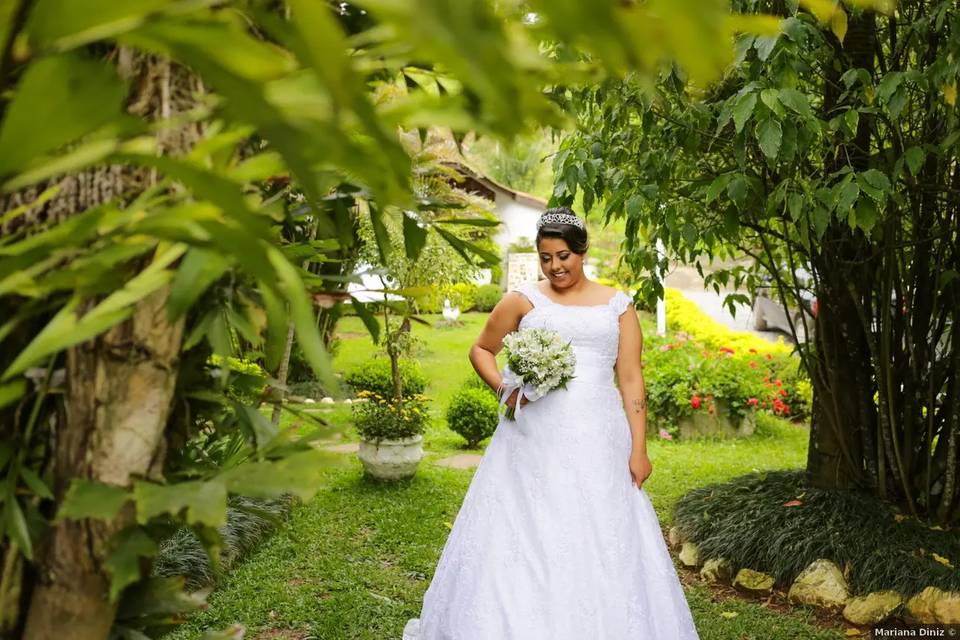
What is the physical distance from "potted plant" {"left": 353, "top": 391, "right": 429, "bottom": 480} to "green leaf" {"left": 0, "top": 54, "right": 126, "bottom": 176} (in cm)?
642

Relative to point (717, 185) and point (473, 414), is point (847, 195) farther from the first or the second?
point (473, 414)

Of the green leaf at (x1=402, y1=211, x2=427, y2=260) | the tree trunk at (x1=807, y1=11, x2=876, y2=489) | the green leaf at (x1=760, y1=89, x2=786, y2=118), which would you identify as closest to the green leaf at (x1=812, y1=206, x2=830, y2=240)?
the green leaf at (x1=760, y1=89, x2=786, y2=118)

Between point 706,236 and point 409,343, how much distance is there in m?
5.18

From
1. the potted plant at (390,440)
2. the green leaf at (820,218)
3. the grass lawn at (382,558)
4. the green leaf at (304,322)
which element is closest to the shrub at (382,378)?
the grass lawn at (382,558)

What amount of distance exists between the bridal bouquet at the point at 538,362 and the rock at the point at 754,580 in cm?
195

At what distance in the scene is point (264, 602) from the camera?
4.41m

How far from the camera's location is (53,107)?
43cm

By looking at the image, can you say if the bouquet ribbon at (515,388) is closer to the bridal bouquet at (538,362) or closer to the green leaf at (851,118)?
the bridal bouquet at (538,362)

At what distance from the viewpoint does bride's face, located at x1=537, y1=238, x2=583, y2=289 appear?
3.50 meters

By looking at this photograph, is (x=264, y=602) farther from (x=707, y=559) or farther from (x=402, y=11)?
(x=402, y=11)

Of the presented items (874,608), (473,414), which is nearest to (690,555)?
(874,608)

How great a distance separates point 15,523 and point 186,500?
0.54 ft

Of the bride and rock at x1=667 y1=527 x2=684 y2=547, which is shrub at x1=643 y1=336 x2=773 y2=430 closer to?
rock at x1=667 y1=527 x2=684 y2=547

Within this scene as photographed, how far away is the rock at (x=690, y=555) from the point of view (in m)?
4.94
